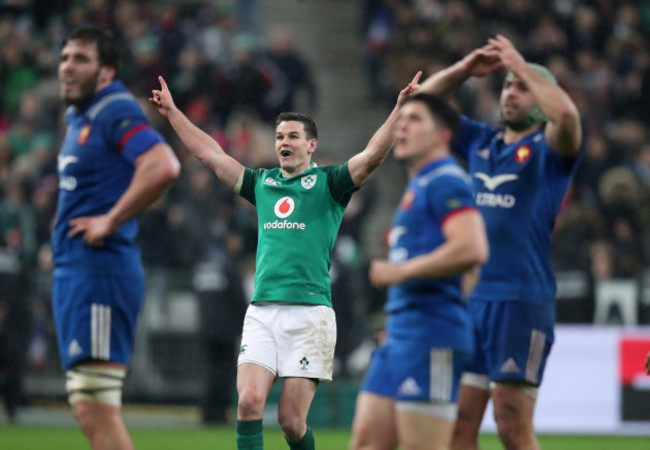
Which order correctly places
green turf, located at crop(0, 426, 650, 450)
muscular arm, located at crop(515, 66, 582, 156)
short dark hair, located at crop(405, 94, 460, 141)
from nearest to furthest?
short dark hair, located at crop(405, 94, 460, 141) → muscular arm, located at crop(515, 66, 582, 156) → green turf, located at crop(0, 426, 650, 450)

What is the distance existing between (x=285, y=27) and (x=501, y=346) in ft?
47.8

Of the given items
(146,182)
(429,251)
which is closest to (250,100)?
(146,182)

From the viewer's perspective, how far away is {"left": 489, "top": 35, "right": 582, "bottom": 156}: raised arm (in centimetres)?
626

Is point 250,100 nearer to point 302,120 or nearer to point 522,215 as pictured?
point 302,120

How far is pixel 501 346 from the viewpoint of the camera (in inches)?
252

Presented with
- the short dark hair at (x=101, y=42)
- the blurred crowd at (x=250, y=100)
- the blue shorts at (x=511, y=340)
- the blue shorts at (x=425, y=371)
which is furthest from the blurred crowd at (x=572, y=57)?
the blue shorts at (x=425, y=371)

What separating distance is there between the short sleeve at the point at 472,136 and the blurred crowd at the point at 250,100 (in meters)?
7.24

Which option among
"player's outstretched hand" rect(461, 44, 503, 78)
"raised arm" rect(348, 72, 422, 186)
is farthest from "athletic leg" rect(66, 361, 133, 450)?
"player's outstretched hand" rect(461, 44, 503, 78)

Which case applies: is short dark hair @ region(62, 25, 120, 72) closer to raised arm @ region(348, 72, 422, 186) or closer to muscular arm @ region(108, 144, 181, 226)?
muscular arm @ region(108, 144, 181, 226)

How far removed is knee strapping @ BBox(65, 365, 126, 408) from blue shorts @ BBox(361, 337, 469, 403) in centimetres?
190

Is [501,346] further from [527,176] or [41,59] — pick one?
[41,59]

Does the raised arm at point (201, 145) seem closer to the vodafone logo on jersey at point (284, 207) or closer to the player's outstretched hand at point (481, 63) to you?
the vodafone logo on jersey at point (284, 207)

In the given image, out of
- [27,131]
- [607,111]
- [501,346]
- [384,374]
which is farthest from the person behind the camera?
[607,111]

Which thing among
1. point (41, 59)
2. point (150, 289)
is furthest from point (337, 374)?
point (41, 59)
